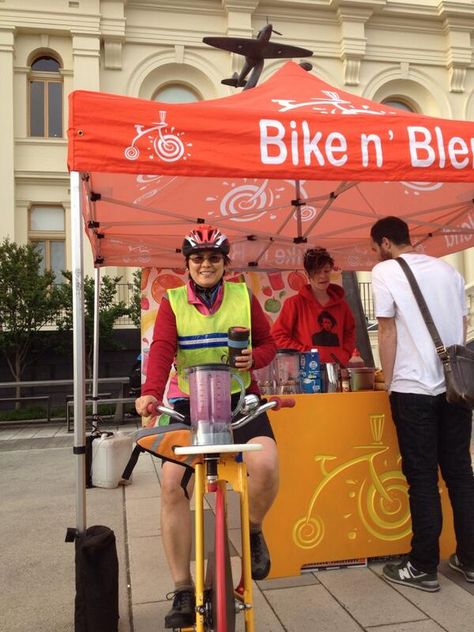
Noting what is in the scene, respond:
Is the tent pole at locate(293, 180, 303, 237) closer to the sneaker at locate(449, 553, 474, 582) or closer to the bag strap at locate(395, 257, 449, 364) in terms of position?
the bag strap at locate(395, 257, 449, 364)

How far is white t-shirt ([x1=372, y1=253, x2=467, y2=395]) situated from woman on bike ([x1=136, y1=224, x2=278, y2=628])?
2.82 ft

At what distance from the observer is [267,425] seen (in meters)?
2.69

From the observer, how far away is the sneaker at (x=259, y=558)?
2611 millimetres

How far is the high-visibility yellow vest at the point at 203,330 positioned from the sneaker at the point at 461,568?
1756 mm

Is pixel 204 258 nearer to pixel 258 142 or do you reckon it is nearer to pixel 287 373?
pixel 258 142

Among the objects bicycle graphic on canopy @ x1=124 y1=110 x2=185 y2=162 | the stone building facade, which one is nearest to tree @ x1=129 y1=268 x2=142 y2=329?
the stone building facade

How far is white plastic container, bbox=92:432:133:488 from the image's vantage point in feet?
18.6

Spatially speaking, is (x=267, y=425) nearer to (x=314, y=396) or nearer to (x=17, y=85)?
(x=314, y=396)

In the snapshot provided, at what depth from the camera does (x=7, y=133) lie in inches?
642

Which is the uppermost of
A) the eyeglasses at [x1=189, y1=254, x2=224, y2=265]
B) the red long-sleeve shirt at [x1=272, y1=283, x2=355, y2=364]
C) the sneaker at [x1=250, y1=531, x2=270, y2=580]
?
the eyeglasses at [x1=189, y1=254, x2=224, y2=265]

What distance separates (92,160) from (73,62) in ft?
53.8

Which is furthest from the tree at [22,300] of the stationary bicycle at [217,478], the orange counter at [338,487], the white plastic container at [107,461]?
the stationary bicycle at [217,478]

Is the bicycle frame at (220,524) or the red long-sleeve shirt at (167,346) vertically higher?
the red long-sleeve shirt at (167,346)

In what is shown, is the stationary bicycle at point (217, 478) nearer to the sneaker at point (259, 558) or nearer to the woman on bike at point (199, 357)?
the woman on bike at point (199, 357)
